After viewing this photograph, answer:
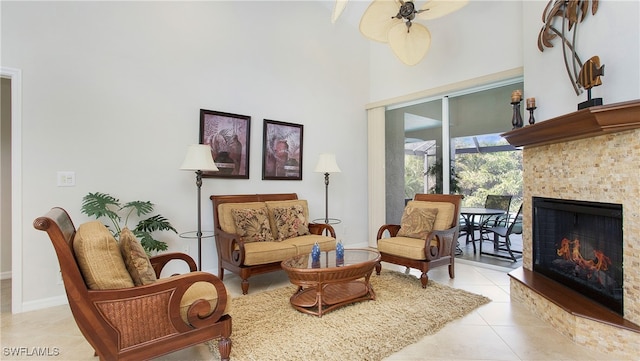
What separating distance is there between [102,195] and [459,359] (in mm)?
3278

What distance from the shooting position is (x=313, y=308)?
266cm

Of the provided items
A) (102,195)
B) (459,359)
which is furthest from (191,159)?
(459,359)

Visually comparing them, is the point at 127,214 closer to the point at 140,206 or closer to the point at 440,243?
the point at 140,206

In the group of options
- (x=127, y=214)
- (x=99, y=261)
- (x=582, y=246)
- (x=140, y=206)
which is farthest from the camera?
(x=127, y=214)

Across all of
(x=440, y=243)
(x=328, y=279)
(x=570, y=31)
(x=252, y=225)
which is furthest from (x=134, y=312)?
(x=570, y=31)

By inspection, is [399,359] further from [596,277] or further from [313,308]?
[596,277]

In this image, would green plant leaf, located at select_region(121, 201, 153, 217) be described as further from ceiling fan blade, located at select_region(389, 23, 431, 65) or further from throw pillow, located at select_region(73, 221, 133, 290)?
ceiling fan blade, located at select_region(389, 23, 431, 65)

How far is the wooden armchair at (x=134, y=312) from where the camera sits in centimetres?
155

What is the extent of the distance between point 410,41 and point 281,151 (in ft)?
7.03

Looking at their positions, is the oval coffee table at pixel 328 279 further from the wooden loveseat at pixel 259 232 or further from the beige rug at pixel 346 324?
the wooden loveseat at pixel 259 232

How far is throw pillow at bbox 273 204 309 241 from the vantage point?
376cm

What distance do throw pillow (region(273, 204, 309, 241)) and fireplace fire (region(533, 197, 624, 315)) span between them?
245 centimetres

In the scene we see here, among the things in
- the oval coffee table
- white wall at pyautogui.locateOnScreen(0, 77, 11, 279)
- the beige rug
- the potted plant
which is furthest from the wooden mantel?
white wall at pyautogui.locateOnScreen(0, 77, 11, 279)

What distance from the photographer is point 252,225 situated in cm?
351
